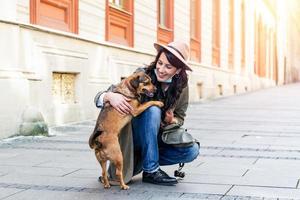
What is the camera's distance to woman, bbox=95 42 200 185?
538 centimetres

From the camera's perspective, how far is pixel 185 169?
666 centimetres

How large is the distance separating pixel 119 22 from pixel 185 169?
8.52 metres

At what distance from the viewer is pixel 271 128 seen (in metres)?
11.7

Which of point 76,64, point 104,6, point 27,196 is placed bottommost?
point 27,196

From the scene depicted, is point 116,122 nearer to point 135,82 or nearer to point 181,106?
point 135,82

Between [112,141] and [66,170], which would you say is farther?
[66,170]

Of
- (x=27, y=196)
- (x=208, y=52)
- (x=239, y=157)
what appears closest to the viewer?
(x=27, y=196)

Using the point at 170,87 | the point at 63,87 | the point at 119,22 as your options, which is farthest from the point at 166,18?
the point at 170,87

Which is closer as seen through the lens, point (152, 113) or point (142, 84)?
point (142, 84)

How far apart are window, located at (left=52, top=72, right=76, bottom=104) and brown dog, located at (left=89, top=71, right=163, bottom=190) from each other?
629 centimetres

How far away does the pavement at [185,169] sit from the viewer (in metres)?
5.25

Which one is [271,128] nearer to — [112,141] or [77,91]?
[77,91]

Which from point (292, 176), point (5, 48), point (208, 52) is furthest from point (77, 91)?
point (208, 52)

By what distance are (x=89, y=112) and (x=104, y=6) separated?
2476 millimetres
